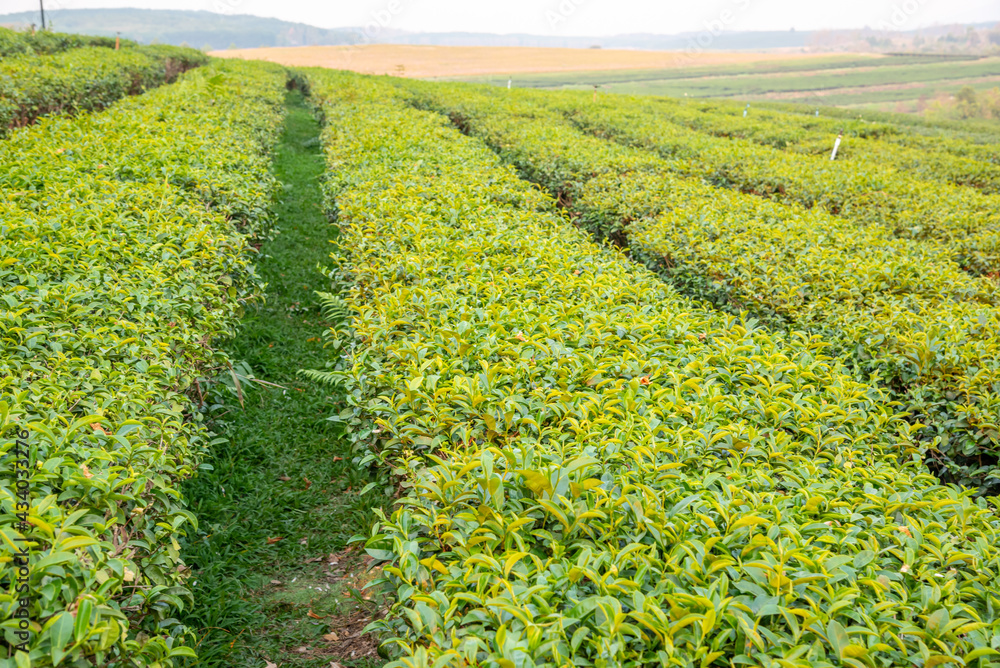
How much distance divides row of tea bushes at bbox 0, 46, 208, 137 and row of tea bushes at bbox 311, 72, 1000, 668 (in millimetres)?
9147

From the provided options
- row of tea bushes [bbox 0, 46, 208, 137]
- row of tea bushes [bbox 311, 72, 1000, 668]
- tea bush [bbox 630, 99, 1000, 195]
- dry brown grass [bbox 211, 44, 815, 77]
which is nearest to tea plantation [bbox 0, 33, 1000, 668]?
row of tea bushes [bbox 311, 72, 1000, 668]

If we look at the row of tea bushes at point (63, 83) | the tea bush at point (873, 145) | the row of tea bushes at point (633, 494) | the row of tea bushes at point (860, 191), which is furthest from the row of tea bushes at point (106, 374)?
the tea bush at point (873, 145)

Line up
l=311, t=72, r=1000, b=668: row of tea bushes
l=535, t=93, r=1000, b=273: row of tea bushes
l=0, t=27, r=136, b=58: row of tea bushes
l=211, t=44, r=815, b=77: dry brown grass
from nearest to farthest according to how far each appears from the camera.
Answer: l=311, t=72, r=1000, b=668: row of tea bushes → l=535, t=93, r=1000, b=273: row of tea bushes → l=0, t=27, r=136, b=58: row of tea bushes → l=211, t=44, r=815, b=77: dry brown grass

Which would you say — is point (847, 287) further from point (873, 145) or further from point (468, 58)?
point (468, 58)

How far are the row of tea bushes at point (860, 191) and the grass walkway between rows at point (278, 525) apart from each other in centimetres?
688

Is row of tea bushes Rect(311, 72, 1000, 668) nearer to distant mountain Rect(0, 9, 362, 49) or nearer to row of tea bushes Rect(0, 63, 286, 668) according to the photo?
row of tea bushes Rect(0, 63, 286, 668)

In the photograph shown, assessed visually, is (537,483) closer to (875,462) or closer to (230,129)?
(875,462)

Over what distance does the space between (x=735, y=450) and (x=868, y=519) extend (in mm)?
539

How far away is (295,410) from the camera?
489cm

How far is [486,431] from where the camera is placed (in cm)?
257

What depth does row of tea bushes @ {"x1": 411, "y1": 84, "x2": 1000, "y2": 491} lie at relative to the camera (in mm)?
3459

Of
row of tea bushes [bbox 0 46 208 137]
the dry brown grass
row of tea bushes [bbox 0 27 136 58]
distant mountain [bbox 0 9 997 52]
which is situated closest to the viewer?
row of tea bushes [bbox 0 46 208 137]

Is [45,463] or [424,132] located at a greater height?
[424,132]

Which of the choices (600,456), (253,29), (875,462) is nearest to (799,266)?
(875,462)
